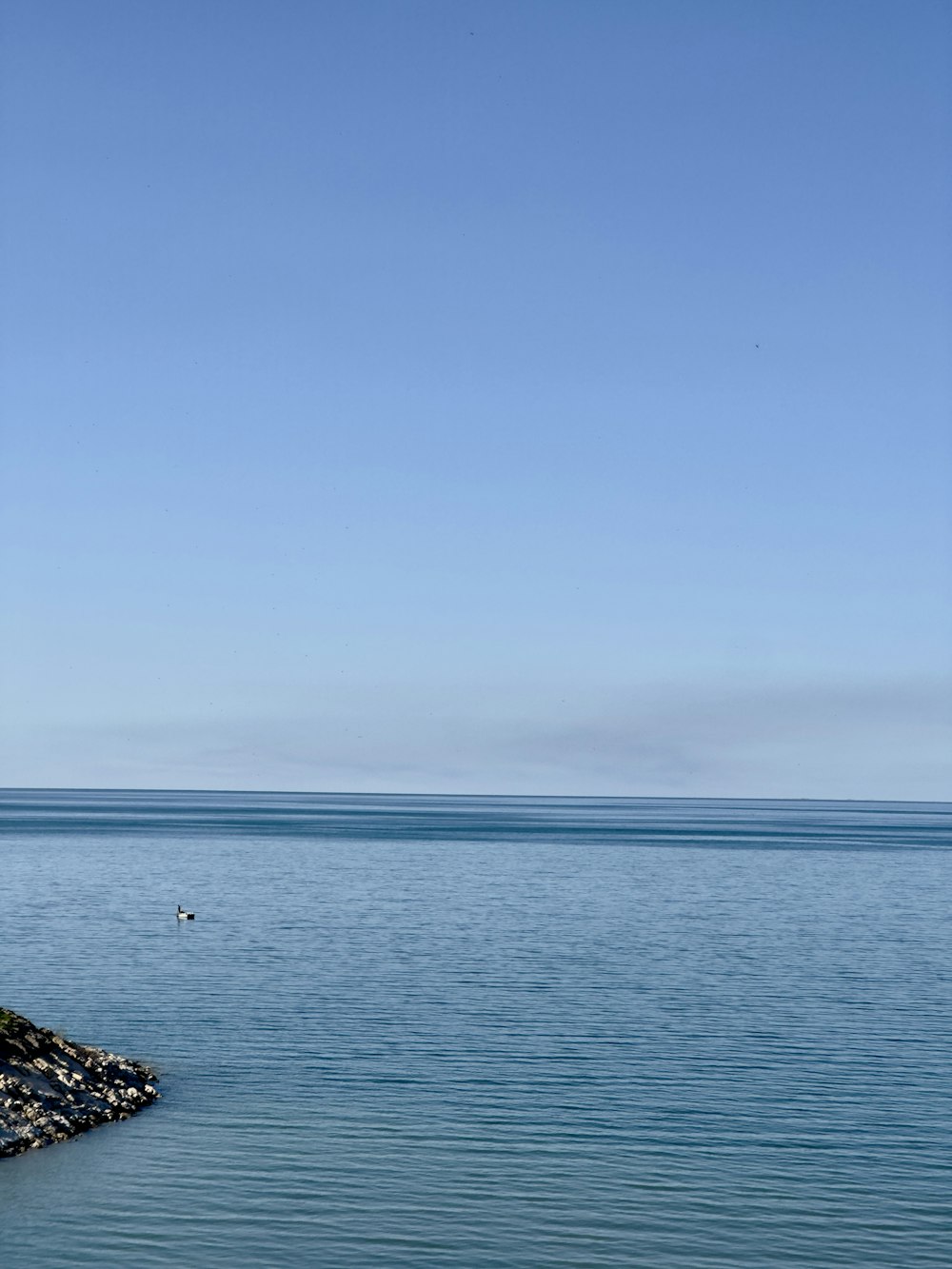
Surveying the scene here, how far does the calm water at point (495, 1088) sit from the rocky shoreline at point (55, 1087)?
1022 mm

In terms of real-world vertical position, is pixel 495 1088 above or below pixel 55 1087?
below

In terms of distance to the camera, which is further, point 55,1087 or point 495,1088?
point 495,1088

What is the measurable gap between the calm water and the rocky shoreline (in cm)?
102

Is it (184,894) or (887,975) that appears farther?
(184,894)

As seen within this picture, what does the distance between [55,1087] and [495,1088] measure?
42.2 ft

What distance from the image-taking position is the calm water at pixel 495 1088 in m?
28.7

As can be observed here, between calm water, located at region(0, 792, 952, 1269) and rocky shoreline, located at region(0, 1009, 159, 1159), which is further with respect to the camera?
rocky shoreline, located at region(0, 1009, 159, 1159)

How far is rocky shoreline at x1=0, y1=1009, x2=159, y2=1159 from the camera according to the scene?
116 ft

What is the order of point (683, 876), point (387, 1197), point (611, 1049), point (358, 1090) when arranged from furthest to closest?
point (683, 876), point (611, 1049), point (358, 1090), point (387, 1197)

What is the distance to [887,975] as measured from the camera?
6331 cm

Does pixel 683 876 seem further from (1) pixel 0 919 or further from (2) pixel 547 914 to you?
(1) pixel 0 919

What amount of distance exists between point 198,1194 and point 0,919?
183ft

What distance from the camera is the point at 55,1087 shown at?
3778cm

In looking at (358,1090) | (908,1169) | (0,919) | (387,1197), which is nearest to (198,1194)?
(387,1197)
